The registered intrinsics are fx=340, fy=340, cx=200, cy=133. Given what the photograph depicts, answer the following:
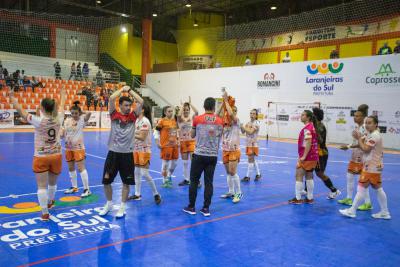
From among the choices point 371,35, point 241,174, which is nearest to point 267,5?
point 371,35

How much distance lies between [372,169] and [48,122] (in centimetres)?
565

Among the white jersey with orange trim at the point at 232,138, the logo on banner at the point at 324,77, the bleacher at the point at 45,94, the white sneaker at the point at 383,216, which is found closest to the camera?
the white sneaker at the point at 383,216

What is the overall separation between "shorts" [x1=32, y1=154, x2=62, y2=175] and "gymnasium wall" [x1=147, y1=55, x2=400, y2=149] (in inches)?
715

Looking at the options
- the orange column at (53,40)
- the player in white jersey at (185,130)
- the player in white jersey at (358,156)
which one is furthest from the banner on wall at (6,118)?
the player in white jersey at (358,156)

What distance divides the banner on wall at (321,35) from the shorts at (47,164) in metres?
23.4

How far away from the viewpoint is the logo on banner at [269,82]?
947 inches

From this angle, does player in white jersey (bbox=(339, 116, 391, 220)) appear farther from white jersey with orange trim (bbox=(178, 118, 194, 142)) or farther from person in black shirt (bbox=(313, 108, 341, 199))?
white jersey with orange trim (bbox=(178, 118, 194, 142))

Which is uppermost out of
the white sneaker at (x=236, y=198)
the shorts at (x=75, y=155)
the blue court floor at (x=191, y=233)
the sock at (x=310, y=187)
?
the shorts at (x=75, y=155)

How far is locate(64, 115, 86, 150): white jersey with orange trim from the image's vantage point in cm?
725

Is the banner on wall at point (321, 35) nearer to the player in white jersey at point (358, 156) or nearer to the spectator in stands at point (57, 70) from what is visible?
the spectator in stands at point (57, 70)

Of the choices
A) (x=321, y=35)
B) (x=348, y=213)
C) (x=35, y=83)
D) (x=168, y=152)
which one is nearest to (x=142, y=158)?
(x=168, y=152)

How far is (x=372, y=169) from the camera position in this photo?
6.12 meters

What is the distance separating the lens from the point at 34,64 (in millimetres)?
29828

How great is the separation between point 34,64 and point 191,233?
2941cm
